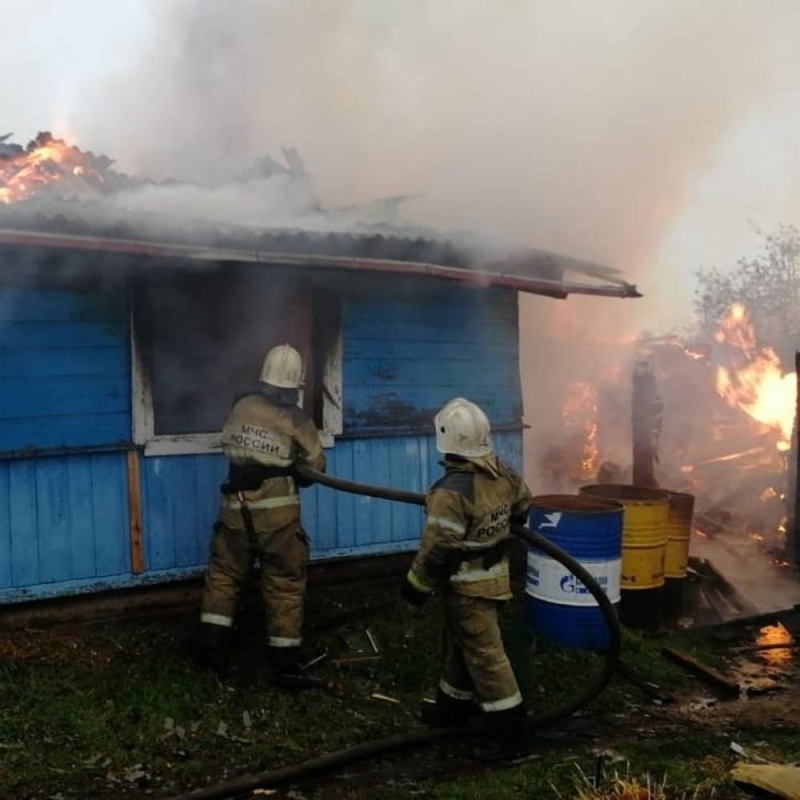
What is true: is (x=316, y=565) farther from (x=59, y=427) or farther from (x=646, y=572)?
(x=646, y=572)

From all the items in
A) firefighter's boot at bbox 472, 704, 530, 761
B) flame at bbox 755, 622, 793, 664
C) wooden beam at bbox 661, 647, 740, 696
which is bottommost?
flame at bbox 755, 622, 793, 664

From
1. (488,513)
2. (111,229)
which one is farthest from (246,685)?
(111,229)

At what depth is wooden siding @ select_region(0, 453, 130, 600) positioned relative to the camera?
5.70 meters

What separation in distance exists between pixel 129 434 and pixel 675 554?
5154 mm

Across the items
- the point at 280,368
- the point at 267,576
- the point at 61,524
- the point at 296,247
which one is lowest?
the point at 267,576

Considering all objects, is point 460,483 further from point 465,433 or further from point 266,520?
point 266,520

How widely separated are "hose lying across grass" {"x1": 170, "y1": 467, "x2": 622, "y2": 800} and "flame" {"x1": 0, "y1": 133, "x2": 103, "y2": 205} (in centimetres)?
324

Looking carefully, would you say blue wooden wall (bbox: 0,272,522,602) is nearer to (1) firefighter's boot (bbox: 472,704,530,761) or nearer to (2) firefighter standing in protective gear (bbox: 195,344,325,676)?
(2) firefighter standing in protective gear (bbox: 195,344,325,676)

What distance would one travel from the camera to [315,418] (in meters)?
6.96

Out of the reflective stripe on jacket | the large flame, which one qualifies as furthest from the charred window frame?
the large flame

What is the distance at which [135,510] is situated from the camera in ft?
20.1

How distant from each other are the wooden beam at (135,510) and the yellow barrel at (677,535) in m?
4.84

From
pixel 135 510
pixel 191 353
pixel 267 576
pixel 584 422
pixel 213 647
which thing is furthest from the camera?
pixel 584 422

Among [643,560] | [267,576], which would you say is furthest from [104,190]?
[643,560]
